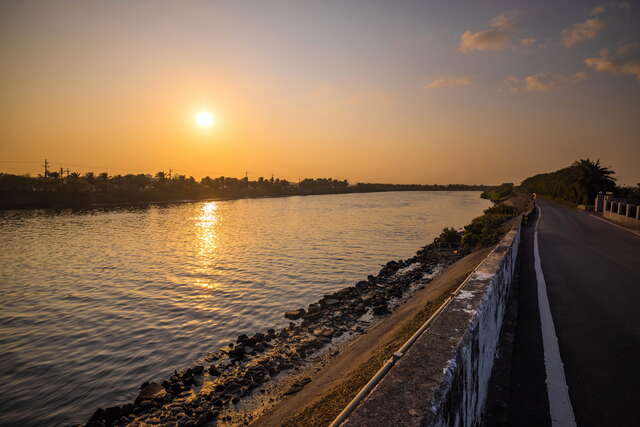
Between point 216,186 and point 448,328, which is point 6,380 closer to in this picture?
point 448,328

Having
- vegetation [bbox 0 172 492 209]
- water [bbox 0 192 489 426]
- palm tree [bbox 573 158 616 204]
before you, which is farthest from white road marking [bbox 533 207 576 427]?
vegetation [bbox 0 172 492 209]

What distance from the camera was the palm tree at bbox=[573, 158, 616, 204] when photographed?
3691cm

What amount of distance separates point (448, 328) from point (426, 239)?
27560 mm

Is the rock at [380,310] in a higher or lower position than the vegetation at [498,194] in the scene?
lower

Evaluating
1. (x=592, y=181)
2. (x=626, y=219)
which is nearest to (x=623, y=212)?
(x=626, y=219)

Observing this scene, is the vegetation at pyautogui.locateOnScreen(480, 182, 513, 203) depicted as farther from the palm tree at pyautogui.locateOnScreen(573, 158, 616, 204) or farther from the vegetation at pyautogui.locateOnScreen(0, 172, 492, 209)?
the vegetation at pyautogui.locateOnScreen(0, 172, 492, 209)

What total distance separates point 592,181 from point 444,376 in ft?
160

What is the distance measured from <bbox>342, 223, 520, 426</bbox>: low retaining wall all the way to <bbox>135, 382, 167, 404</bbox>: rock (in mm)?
7249

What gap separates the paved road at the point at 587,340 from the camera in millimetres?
3441

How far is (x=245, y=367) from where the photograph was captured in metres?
8.21

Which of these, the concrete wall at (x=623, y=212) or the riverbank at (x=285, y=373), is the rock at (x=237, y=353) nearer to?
the riverbank at (x=285, y=373)

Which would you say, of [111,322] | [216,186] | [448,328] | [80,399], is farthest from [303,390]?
[216,186]

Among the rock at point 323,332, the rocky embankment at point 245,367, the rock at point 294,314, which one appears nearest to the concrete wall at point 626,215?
the rocky embankment at point 245,367

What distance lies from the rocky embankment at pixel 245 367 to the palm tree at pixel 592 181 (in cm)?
3772
